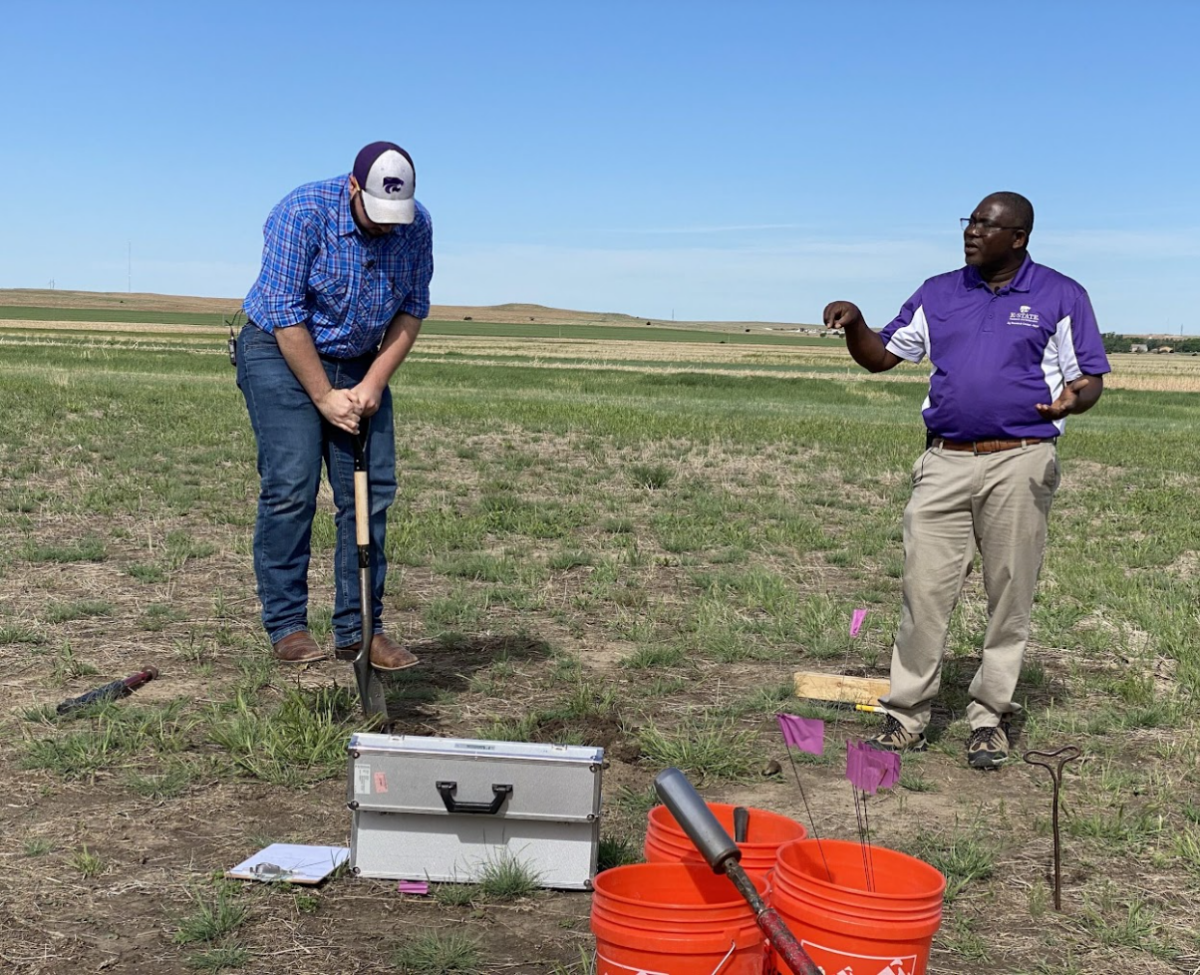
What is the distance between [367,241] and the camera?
17.5 feet

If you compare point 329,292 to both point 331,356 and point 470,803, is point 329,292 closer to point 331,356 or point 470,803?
point 331,356

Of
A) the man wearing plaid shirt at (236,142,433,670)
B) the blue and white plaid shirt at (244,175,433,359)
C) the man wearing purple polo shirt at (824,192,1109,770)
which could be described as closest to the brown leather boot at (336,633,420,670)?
the man wearing plaid shirt at (236,142,433,670)

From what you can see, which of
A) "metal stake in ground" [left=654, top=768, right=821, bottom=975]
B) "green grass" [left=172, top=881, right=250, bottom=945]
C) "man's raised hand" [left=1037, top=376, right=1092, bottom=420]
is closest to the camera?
"metal stake in ground" [left=654, top=768, right=821, bottom=975]

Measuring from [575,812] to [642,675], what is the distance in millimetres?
2534

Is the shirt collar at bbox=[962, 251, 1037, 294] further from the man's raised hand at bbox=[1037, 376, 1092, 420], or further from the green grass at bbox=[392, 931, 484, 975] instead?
the green grass at bbox=[392, 931, 484, 975]

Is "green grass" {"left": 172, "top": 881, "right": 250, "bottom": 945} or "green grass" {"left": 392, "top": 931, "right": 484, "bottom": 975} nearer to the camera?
"green grass" {"left": 392, "top": 931, "right": 484, "bottom": 975}

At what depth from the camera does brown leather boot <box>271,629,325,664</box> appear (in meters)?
5.44

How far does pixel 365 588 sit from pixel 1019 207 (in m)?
3.03

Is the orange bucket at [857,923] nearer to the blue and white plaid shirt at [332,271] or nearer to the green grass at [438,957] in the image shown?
the green grass at [438,957]

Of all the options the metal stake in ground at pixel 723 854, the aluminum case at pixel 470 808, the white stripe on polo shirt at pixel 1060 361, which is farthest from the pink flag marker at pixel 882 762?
the white stripe on polo shirt at pixel 1060 361

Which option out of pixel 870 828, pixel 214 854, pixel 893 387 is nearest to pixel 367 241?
pixel 214 854

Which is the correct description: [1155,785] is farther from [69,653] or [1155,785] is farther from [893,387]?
[893,387]

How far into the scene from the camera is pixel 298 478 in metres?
5.40

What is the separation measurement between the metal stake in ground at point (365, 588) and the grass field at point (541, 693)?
0.15m
